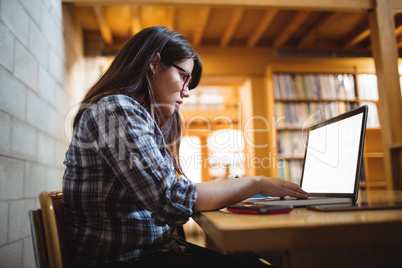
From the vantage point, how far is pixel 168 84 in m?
1.13

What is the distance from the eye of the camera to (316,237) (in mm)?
504

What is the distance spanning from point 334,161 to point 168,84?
2.09 ft

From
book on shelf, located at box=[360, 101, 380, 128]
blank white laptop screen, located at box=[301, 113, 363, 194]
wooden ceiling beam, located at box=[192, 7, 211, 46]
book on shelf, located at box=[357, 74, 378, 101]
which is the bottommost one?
blank white laptop screen, located at box=[301, 113, 363, 194]

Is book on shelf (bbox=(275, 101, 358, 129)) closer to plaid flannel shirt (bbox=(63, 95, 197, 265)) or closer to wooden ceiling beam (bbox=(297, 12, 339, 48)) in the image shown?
wooden ceiling beam (bbox=(297, 12, 339, 48))

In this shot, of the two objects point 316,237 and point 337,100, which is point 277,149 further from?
point 316,237

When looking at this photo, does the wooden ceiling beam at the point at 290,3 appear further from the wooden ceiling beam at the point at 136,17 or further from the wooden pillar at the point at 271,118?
the wooden pillar at the point at 271,118

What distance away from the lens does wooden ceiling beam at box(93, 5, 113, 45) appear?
3.31m

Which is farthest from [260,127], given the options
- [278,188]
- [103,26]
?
[278,188]

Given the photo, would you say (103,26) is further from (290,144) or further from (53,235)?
(53,235)

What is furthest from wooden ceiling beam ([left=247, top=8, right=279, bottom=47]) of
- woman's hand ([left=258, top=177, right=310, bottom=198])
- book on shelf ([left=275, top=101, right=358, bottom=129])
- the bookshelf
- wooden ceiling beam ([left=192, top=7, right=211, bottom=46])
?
woman's hand ([left=258, top=177, right=310, bottom=198])

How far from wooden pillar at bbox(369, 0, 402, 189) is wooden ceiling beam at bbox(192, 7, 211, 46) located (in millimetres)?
1692

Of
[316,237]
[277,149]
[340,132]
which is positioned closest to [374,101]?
[277,149]

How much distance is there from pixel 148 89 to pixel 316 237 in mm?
736

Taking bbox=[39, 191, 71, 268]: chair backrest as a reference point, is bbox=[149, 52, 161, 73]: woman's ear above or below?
above
